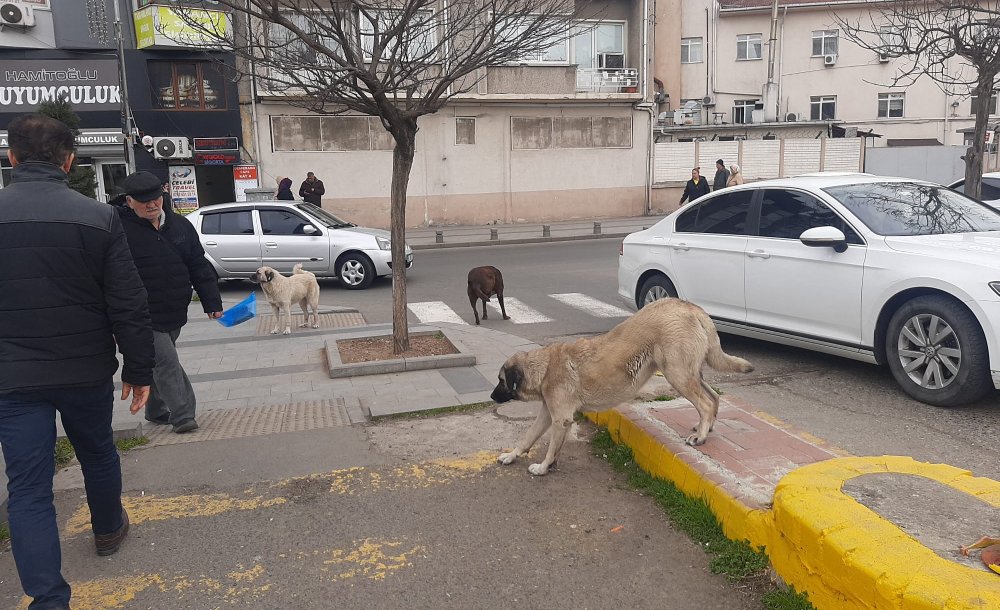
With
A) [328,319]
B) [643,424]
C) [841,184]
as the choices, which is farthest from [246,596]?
[328,319]

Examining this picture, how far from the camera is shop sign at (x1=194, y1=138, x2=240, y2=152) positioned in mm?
22734

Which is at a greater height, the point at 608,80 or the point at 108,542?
the point at 608,80

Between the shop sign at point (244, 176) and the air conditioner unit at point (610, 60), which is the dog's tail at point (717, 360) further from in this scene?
the air conditioner unit at point (610, 60)

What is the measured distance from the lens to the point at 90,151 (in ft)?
72.9

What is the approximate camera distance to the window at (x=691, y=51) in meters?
39.9

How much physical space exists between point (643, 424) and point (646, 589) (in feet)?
5.54

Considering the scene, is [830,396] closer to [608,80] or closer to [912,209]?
[912,209]

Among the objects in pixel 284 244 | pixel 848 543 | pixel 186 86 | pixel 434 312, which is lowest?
pixel 434 312

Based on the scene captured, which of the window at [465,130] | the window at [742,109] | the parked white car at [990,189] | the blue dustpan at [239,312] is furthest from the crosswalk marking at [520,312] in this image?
the window at [742,109]

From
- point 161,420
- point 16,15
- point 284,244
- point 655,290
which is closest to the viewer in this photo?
point 161,420

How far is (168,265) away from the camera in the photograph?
18.0 ft

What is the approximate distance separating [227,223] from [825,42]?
35399mm

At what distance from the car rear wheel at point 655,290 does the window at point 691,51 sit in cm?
3468

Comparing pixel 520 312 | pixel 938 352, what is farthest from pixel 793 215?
pixel 520 312
